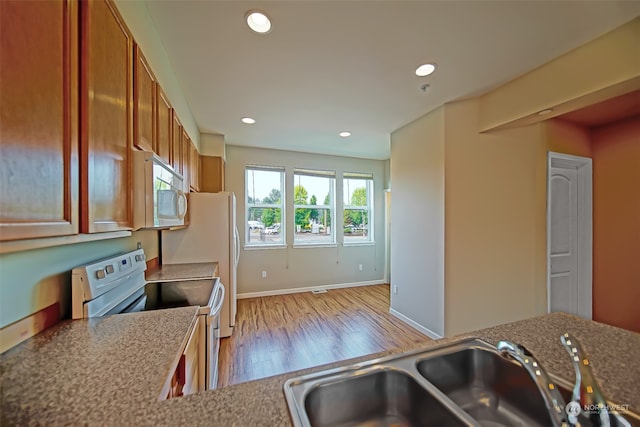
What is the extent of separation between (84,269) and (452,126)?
318 centimetres

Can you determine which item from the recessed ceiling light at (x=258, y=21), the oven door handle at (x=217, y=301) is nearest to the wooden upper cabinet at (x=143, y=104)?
the recessed ceiling light at (x=258, y=21)

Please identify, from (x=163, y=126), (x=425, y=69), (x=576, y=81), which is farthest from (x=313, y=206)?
(x=576, y=81)

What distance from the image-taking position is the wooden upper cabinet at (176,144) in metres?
2.02

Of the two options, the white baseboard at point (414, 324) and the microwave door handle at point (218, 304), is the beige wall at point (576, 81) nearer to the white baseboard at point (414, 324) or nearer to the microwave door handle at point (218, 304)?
the white baseboard at point (414, 324)

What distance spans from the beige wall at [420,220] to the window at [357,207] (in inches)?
61.1

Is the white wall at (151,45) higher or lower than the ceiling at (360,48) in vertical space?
lower

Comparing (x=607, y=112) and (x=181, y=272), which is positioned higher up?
(x=607, y=112)

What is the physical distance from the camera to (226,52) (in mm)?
1877

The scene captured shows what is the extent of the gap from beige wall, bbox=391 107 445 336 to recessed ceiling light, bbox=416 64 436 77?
0.72 metres

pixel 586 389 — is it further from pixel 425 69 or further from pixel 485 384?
pixel 425 69

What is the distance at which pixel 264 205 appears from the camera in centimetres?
453

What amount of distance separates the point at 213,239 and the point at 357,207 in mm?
3110

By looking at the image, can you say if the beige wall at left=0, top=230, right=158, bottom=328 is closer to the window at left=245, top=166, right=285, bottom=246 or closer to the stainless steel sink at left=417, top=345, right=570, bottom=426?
the stainless steel sink at left=417, top=345, right=570, bottom=426

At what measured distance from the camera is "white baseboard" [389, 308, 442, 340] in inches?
112
